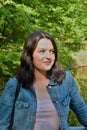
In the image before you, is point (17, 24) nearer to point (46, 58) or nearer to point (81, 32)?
point (81, 32)

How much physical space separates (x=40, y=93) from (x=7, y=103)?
227 mm

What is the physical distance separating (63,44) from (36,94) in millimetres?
5179

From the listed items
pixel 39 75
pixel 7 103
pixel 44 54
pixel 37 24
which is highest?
pixel 37 24

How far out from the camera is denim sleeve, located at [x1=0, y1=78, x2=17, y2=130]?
2.41m

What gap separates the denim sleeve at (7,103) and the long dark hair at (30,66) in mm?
79

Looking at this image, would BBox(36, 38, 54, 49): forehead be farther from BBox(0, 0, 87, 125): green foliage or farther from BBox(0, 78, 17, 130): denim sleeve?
BBox(0, 0, 87, 125): green foliage

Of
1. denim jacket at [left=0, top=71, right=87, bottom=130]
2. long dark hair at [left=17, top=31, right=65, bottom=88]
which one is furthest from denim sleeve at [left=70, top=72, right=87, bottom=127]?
long dark hair at [left=17, top=31, right=65, bottom=88]

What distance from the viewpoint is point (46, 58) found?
7.95 feet

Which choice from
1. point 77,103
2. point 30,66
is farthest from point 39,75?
point 77,103

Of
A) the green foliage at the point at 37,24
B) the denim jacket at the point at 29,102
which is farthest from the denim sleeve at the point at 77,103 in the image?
the green foliage at the point at 37,24

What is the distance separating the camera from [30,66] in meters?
2.49

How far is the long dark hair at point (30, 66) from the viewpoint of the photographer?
2445 mm

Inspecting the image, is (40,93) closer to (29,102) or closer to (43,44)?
(29,102)

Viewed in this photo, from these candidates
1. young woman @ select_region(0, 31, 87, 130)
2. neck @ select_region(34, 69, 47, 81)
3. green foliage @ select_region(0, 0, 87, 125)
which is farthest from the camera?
green foliage @ select_region(0, 0, 87, 125)
